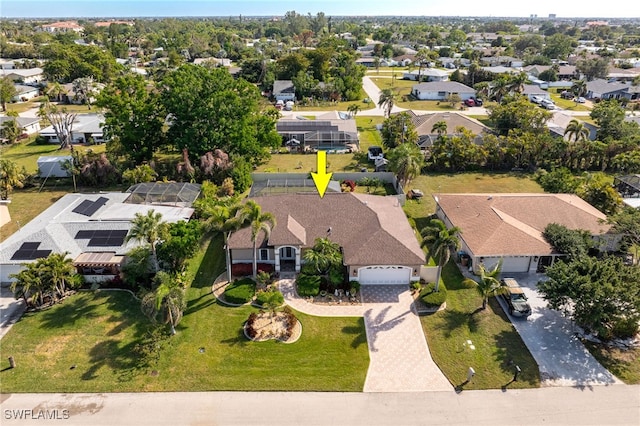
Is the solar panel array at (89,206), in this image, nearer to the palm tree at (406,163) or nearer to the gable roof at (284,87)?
the palm tree at (406,163)

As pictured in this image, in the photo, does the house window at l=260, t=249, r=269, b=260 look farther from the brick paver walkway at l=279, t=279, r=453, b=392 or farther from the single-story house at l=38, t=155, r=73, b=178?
the single-story house at l=38, t=155, r=73, b=178

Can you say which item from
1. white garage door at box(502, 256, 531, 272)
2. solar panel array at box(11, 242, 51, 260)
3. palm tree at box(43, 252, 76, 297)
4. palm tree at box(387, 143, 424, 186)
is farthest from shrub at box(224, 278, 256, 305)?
palm tree at box(387, 143, 424, 186)

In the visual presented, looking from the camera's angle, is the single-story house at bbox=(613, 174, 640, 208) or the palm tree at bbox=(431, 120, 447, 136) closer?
the single-story house at bbox=(613, 174, 640, 208)

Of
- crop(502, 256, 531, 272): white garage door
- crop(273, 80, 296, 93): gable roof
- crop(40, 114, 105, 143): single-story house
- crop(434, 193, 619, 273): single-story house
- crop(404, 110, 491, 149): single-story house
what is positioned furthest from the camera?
crop(273, 80, 296, 93): gable roof

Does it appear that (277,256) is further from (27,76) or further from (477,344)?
(27,76)

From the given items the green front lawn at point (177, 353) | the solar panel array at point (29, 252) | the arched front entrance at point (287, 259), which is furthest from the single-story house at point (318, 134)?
the green front lawn at point (177, 353)

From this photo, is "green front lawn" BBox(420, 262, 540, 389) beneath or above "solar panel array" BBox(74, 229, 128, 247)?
beneath

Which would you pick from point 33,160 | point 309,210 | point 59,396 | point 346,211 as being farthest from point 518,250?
point 33,160

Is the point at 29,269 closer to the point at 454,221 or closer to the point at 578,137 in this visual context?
the point at 454,221
